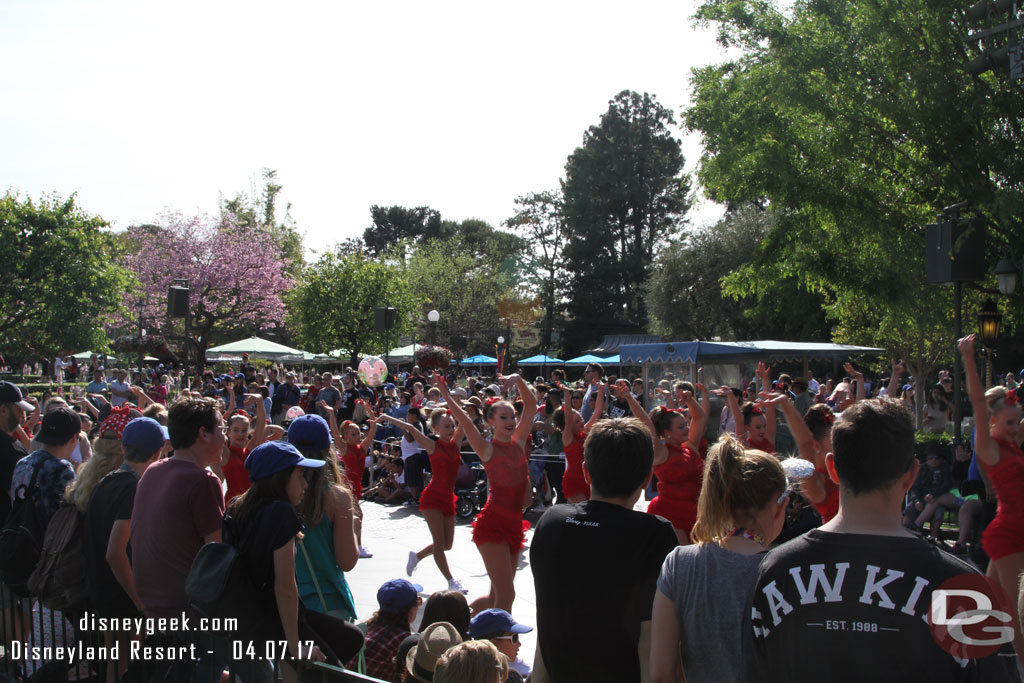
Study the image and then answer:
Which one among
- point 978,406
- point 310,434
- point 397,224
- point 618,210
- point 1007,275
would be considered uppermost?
point 397,224

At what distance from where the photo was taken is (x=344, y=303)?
3166 cm

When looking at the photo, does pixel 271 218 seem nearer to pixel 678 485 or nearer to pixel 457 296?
pixel 457 296

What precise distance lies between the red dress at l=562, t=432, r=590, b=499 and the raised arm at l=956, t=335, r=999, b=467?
3.42m

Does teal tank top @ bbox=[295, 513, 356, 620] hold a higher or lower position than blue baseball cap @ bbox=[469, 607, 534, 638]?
higher

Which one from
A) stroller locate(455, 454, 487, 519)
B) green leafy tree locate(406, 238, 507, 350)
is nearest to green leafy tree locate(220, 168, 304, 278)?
green leafy tree locate(406, 238, 507, 350)

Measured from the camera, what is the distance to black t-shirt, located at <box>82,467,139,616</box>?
415 cm

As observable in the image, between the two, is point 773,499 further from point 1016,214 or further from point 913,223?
point 913,223

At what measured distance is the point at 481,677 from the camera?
2992 millimetres

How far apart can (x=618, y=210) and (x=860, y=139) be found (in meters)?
39.5

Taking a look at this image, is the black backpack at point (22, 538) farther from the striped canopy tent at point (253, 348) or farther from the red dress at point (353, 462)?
the striped canopy tent at point (253, 348)

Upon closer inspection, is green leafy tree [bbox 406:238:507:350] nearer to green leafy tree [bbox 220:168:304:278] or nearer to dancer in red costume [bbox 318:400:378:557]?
green leafy tree [bbox 220:168:304:278]

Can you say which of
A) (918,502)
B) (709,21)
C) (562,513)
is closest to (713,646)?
(562,513)

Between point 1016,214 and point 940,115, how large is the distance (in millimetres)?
2074

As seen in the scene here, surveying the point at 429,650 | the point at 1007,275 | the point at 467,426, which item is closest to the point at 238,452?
the point at 467,426
